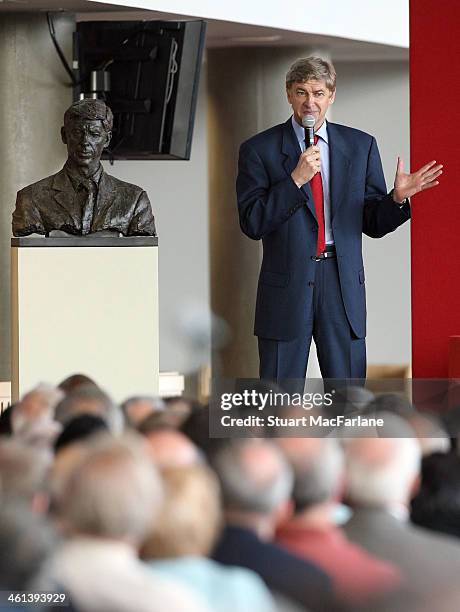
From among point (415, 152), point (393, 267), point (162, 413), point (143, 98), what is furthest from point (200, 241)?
point (162, 413)

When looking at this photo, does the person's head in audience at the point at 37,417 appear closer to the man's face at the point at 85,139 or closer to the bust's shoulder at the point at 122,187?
the man's face at the point at 85,139

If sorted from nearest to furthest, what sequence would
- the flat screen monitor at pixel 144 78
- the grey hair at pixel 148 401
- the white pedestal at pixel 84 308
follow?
the grey hair at pixel 148 401 < the white pedestal at pixel 84 308 < the flat screen monitor at pixel 144 78

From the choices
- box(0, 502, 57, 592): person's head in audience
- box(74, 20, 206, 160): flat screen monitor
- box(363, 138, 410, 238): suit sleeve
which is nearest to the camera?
box(0, 502, 57, 592): person's head in audience

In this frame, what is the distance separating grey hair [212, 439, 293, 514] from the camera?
4.17 feet

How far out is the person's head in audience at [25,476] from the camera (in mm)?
1209

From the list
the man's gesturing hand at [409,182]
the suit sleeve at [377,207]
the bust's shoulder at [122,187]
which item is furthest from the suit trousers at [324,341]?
the bust's shoulder at [122,187]

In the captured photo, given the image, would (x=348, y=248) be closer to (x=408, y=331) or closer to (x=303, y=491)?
(x=303, y=491)

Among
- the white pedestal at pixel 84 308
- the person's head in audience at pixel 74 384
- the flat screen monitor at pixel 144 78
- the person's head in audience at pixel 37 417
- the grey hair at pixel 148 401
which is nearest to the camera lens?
Result: the person's head in audience at pixel 37 417

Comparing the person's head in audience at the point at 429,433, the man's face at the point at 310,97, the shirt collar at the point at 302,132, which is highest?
the man's face at the point at 310,97

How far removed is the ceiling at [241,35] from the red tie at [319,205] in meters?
2.69

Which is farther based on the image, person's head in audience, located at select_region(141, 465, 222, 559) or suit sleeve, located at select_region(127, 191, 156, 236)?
suit sleeve, located at select_region(127, 191, 156, 236)

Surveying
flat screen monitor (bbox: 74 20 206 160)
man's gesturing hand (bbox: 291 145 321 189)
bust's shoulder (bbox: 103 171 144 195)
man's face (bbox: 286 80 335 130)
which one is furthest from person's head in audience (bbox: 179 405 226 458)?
flat screen monitor (bbox: 74 20 206 160)

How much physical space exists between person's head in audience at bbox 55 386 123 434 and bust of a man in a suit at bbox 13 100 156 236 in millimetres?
2392

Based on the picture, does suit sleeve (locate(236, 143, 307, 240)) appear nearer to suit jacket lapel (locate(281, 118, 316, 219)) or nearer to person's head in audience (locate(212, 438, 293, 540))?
suit jacket lapel (locate(281, 118, 316, 219))
